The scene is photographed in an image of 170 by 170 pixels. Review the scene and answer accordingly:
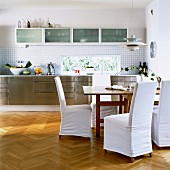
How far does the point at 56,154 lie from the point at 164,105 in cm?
151

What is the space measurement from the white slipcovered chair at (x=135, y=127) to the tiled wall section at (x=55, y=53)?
3.80m

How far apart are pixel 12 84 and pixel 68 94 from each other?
4.37ft

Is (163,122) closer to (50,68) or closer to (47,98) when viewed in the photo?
(47,98)

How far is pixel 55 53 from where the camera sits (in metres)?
7.12

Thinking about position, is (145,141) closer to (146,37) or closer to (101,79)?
(101,79)

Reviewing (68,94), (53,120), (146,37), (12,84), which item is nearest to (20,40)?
(12,84)

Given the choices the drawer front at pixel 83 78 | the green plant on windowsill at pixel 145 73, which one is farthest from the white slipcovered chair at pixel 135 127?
the drawer front at pixel 83 78

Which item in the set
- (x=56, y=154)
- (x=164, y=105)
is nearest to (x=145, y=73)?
(x=164, y=105)

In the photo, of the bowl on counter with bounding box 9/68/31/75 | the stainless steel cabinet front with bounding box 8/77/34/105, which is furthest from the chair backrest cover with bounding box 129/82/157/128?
the bowl on counter with bounding box 9/68/31/75

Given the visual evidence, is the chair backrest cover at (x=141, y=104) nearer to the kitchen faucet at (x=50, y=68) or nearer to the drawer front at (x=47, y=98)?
the drawer front at (x=47, y=98)

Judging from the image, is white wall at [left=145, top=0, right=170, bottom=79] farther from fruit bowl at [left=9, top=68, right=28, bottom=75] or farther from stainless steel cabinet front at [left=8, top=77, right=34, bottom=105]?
fruit bowl at [left=9, top=68, right=28, bottom=75]

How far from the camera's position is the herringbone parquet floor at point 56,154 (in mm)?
3150

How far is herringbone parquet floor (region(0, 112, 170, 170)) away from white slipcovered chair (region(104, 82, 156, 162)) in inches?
4.8

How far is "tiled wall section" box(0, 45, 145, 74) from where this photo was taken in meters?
7.10
